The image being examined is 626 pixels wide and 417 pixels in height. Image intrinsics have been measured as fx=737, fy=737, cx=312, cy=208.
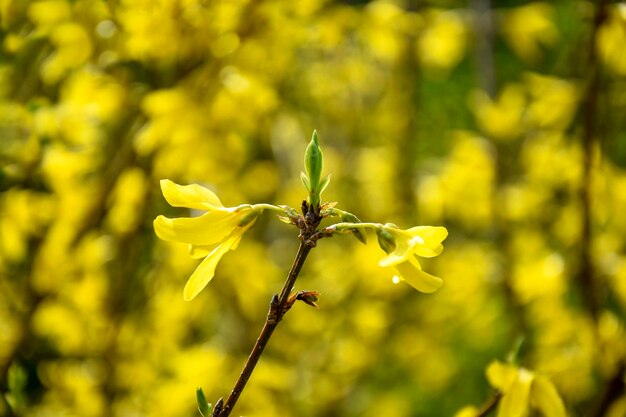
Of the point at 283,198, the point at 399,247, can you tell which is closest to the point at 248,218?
the point at 399,247

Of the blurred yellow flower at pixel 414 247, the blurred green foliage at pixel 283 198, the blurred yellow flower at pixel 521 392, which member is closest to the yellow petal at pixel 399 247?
the blurred yellow flower at pixel 414 247

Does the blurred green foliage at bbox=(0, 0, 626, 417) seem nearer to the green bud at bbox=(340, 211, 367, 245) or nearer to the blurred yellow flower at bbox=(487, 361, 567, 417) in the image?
the blurred yellow flower at bbox=(487, 361, 567, 417)

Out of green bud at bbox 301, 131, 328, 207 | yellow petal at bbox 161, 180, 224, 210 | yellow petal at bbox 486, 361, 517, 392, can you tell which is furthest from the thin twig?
yellow petal at bbox 486, 361, 517, 392

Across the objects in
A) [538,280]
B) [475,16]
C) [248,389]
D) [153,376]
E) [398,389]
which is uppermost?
[475,16]

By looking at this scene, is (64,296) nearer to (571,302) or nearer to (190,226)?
(190,226)

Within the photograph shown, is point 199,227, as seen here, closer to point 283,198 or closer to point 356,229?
point 356,229

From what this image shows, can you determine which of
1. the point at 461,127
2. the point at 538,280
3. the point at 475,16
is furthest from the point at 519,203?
the point at 461,127
